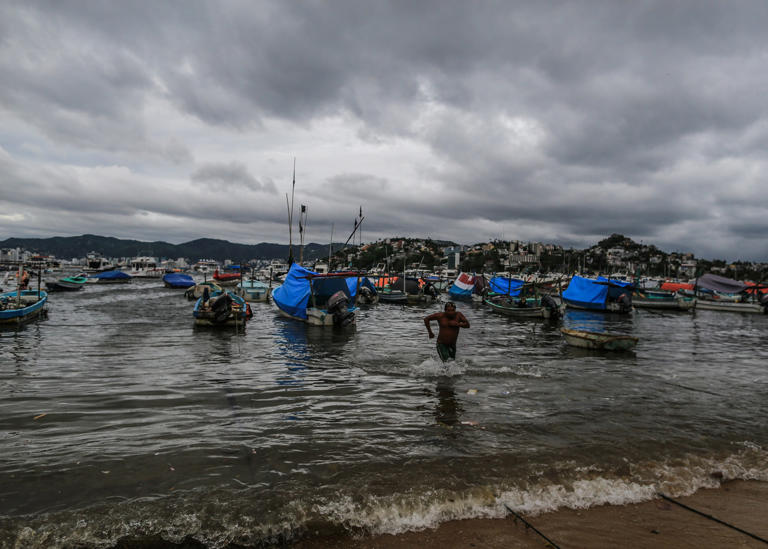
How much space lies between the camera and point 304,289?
24875 mm

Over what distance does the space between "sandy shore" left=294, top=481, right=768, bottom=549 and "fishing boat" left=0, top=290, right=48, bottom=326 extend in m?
25.1

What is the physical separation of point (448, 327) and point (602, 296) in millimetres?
30591

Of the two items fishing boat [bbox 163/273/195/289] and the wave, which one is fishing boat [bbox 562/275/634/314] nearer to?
the wave

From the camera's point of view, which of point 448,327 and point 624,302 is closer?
point 448,327

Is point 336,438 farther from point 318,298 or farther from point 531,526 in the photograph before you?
point 318,298

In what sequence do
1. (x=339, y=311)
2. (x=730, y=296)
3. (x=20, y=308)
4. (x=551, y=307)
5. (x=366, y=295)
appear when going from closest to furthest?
(x=339, y=311) < (x=20, y=308) < (x=551, y=307) < (x=366, y=295) < (x=730, y=296)

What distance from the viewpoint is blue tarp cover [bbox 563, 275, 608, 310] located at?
1462 inches

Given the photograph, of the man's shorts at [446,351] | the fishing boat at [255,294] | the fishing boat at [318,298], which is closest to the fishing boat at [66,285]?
the fishing boat at [255,294]

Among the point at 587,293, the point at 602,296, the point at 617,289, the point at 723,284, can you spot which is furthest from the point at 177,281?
the point at 723,284

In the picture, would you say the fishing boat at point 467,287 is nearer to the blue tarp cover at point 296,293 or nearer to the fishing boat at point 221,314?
the blue tarp cover at point 296,293

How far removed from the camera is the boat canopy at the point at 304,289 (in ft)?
80.6

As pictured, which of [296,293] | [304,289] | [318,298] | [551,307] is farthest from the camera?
[551,307]

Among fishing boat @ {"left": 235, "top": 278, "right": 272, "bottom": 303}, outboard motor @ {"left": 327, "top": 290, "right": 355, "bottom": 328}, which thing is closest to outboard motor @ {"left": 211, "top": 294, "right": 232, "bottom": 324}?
outboard motor @ {"left": 327, "top": 290, "right": 355, "bottom": 328}

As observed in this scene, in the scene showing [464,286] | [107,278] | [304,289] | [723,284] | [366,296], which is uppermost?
[723,284]
